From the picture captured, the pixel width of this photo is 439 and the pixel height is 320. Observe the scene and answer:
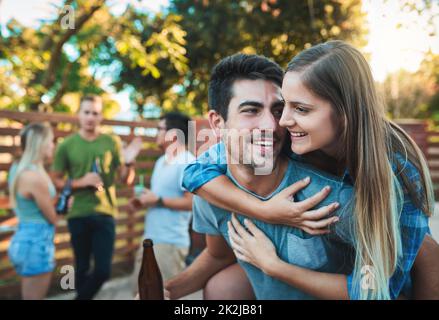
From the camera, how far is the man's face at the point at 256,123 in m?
0.94

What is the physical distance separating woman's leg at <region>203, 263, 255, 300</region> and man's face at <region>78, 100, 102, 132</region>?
198 centimetres

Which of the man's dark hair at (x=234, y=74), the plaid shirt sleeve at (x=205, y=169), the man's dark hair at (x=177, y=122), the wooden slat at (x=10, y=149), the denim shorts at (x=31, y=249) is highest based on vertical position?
the man's dark hair at (x=177, y=122)

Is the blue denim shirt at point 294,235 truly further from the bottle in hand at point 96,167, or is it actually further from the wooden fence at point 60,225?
the bottle in hand at point 96,167

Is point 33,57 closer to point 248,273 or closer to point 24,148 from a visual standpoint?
point 24,148

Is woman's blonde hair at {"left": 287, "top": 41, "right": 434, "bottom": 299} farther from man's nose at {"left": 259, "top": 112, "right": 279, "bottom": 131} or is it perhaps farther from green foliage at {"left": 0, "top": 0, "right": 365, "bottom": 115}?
green foliage at {"left": 0, "top": 0, "right": 365, "bottom": 115}

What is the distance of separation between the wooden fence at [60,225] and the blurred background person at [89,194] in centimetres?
42

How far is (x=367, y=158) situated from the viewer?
31.5 inches

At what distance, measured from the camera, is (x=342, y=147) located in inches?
33.9

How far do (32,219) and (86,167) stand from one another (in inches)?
21.0

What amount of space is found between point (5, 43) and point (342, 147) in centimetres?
302

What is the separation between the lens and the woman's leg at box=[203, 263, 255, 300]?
3.67 feet

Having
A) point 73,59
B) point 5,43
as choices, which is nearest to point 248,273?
point 5,43

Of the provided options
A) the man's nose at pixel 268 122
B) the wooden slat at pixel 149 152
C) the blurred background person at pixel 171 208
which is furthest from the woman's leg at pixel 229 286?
the wooden slat at pixel 149 152

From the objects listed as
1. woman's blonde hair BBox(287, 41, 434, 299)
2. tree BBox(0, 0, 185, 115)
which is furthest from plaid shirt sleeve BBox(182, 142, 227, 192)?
tree BBox(0, 0, 185, 115)
